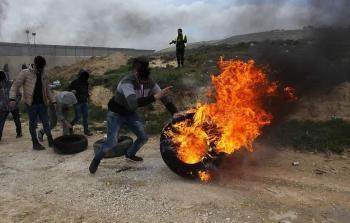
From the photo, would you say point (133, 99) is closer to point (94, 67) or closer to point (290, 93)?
point (290, 93)

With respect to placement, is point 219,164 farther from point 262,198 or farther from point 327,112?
point 327,112

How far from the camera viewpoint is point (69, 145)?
31.1 feet

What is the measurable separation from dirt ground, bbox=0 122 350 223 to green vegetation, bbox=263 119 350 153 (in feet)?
1.32

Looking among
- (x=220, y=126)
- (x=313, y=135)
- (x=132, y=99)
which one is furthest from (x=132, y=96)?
(x=313, y=135)

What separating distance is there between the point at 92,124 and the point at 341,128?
7.77 m

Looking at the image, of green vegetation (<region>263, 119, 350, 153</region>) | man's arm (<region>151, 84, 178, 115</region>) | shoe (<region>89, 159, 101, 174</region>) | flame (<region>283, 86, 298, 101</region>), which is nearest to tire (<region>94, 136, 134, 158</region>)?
shoe (<region>89, 159, 101, 174</region>)

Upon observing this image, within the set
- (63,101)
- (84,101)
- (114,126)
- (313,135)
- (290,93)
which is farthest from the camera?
(84,101)

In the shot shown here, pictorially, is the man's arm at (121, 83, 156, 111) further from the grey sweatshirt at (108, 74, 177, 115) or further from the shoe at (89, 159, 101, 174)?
the shoe at (89, 159, 101, 174)

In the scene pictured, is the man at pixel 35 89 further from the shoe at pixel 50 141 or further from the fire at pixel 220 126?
the fire at pixel 220 126

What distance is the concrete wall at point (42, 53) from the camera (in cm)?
2707

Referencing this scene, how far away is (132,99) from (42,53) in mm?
25546

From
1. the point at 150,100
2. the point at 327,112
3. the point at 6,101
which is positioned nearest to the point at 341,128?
the point at 327,112

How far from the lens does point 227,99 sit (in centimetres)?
766

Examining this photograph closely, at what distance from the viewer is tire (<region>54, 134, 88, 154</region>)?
31.0 ft
